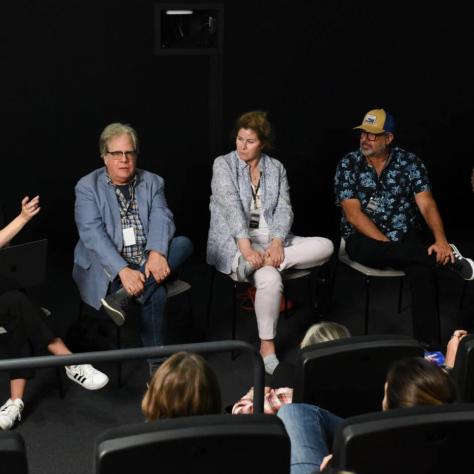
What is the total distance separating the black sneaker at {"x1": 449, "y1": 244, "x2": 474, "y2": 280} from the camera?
5.04 metres

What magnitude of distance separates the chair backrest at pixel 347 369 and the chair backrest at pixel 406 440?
643 mm

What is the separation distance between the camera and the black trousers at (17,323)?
4207 mm

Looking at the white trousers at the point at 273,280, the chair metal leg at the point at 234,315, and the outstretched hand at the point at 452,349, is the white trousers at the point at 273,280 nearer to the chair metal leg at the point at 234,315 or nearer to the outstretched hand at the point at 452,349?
the chair metal leg at the point at 234,315

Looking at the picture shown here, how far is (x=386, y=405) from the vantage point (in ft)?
8.44

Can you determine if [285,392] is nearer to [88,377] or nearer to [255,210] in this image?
[88,377]

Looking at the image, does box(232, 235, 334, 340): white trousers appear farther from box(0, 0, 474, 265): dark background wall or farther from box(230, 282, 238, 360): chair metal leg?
box(0, 0, 474, 265): dark background wall

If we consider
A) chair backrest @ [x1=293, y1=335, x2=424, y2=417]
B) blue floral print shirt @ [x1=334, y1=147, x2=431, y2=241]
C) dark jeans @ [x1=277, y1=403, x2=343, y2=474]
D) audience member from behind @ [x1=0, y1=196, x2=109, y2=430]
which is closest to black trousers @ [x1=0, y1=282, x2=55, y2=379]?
audience member from behind @ [x1=0, y1=196, x2=109, y2=430]

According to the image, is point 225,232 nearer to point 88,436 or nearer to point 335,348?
point 88,436

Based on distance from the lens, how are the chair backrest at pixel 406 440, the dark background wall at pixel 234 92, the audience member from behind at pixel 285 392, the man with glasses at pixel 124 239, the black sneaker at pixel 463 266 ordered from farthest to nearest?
1. the dark background wall at pixel 234 92
2. the black sneaker at pixel 463 266
3. the man with glasses at pixel 124 239
4. the audience member from behind at pixel 285 392
5. the chair backrest at pixel 406 440

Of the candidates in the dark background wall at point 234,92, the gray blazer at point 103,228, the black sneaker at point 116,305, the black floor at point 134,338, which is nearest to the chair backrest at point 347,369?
the black floor at point 134,338

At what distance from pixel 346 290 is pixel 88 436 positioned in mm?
2364

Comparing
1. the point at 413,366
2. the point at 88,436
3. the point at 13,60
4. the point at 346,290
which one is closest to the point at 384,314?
the point at 346,290

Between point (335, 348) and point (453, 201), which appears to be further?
point (453, 201)

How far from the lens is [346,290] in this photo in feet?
19.4
